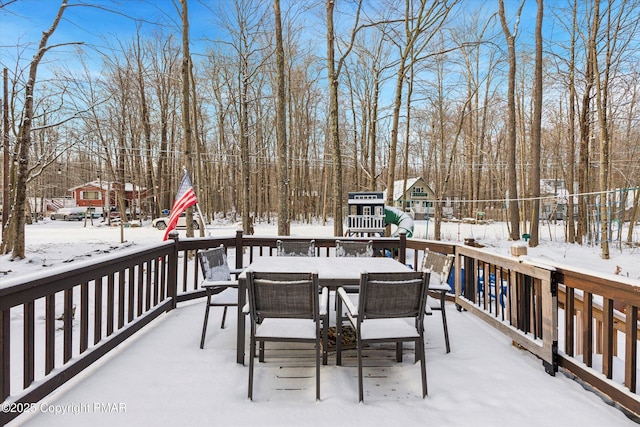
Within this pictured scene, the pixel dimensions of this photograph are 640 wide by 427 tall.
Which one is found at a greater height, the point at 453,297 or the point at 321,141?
the point at 321,141

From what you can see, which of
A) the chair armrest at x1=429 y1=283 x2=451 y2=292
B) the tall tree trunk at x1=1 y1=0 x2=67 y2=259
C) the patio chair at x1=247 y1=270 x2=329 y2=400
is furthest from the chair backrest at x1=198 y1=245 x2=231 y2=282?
the tall tree trunk at x1=1 y1=0 x2=67 y2=259

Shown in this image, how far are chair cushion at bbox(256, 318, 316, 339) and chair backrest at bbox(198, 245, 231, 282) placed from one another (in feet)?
3.58

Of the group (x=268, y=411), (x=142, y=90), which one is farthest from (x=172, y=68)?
(x=268, y=411)

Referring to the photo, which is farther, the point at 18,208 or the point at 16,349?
the point at 18,208

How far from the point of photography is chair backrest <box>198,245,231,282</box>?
3.42 m

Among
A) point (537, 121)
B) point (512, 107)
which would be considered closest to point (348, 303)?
point (537, 121)

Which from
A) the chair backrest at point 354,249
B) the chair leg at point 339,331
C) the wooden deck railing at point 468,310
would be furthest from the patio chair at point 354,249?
the chair leg at point 339,331

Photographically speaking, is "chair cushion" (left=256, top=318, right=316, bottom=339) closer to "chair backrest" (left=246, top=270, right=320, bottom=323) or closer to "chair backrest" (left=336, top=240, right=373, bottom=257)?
"chair backrest" (left=246, top=270, right=320, bottom=323)

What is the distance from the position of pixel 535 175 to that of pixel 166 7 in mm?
12692

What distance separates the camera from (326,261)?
3.60 meters

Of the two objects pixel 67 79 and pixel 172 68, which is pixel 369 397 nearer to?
pixel 67 79

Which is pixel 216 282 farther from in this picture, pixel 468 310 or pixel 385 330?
pixel 468 310

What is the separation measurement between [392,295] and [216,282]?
1.79 meters

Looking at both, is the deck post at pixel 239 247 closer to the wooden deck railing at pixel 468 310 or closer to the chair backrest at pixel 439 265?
the wooden deck railing at pixel 468 310
